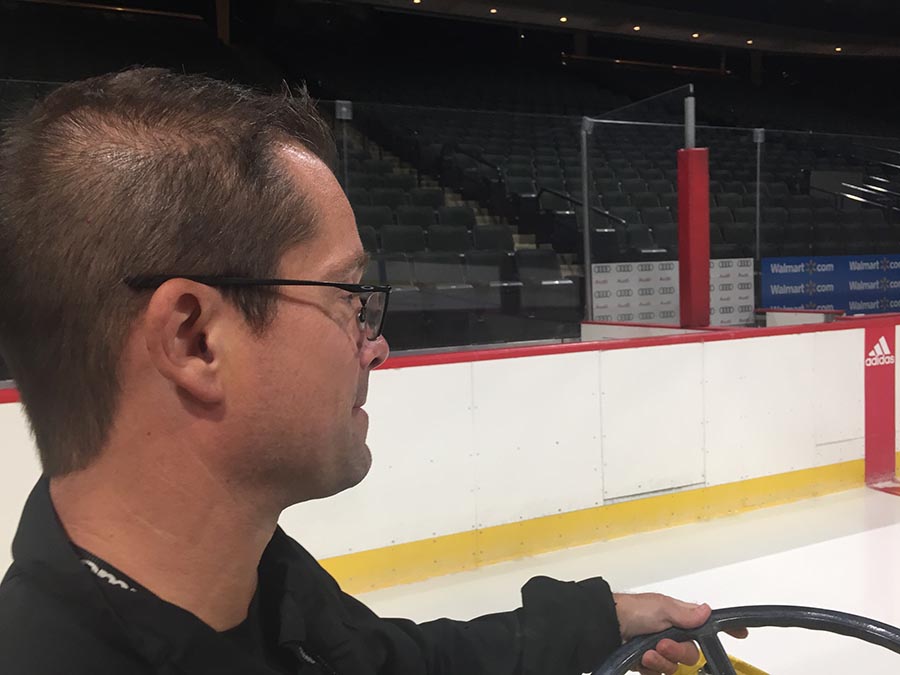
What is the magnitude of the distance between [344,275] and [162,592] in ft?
1.03

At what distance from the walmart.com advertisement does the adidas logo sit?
1.11 metres

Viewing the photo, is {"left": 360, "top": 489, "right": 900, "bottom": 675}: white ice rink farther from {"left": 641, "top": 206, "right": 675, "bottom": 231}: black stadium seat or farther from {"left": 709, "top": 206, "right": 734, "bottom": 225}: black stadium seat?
{"left": 709, "top": 206, "right": 734, "bottom": 225}: black stadium seat

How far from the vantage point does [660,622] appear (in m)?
1.05

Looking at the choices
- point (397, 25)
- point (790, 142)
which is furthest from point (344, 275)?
point (397, 25)

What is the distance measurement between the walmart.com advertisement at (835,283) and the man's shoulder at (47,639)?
225 inches

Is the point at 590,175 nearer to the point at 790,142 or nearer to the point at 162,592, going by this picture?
the point at 790,142

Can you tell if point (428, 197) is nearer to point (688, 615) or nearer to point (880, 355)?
point (880, 355)

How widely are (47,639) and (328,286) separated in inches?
13.7

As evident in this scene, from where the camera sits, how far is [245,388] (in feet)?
2.14

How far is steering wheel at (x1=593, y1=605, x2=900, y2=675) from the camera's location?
96 centimetres

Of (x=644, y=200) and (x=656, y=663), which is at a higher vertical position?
(x=644, y=200)

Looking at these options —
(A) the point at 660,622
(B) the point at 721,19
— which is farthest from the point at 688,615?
(B) the point at 721,19

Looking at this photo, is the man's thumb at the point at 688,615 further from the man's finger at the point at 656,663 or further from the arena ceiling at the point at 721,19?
the arena ceiling at the point at 721,19

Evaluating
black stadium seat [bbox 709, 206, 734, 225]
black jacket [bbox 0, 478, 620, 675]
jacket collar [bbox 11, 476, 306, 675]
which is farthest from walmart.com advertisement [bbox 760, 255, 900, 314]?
jacket collar [bbox 11, 476, 306, 675]
